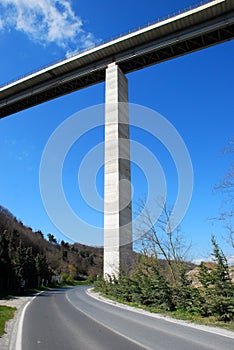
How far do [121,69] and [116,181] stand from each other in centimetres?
1421

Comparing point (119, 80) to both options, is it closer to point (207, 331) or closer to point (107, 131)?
point (107, 131)

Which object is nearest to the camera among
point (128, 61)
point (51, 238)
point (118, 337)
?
point (118, 337)

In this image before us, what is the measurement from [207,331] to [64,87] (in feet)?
116

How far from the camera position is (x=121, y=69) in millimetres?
34719

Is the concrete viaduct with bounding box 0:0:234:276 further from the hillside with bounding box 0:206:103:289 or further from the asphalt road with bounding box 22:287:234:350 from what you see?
the asphalt road with bounding box 22:287:234:350

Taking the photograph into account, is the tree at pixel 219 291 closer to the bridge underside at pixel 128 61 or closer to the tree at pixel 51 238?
the bridge underside at pixel 128 61

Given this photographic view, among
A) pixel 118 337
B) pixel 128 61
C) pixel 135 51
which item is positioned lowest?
pixel 118 337

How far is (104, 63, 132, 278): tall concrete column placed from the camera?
92.3 ft

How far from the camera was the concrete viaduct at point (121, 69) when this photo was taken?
28.2 m

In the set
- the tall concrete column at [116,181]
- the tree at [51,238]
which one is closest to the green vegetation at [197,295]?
the tall concrete column at [116,181]

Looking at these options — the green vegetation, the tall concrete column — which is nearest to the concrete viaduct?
the tall concrete column

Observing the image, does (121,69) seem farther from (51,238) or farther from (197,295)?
(51,238)

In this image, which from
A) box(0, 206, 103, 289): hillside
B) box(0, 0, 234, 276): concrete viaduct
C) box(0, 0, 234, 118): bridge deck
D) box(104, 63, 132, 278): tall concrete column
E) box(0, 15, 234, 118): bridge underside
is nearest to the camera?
box(104, 63, 132, 278): tall concrete column

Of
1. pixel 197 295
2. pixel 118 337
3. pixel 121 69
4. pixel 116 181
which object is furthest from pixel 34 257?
pixel 118 337
